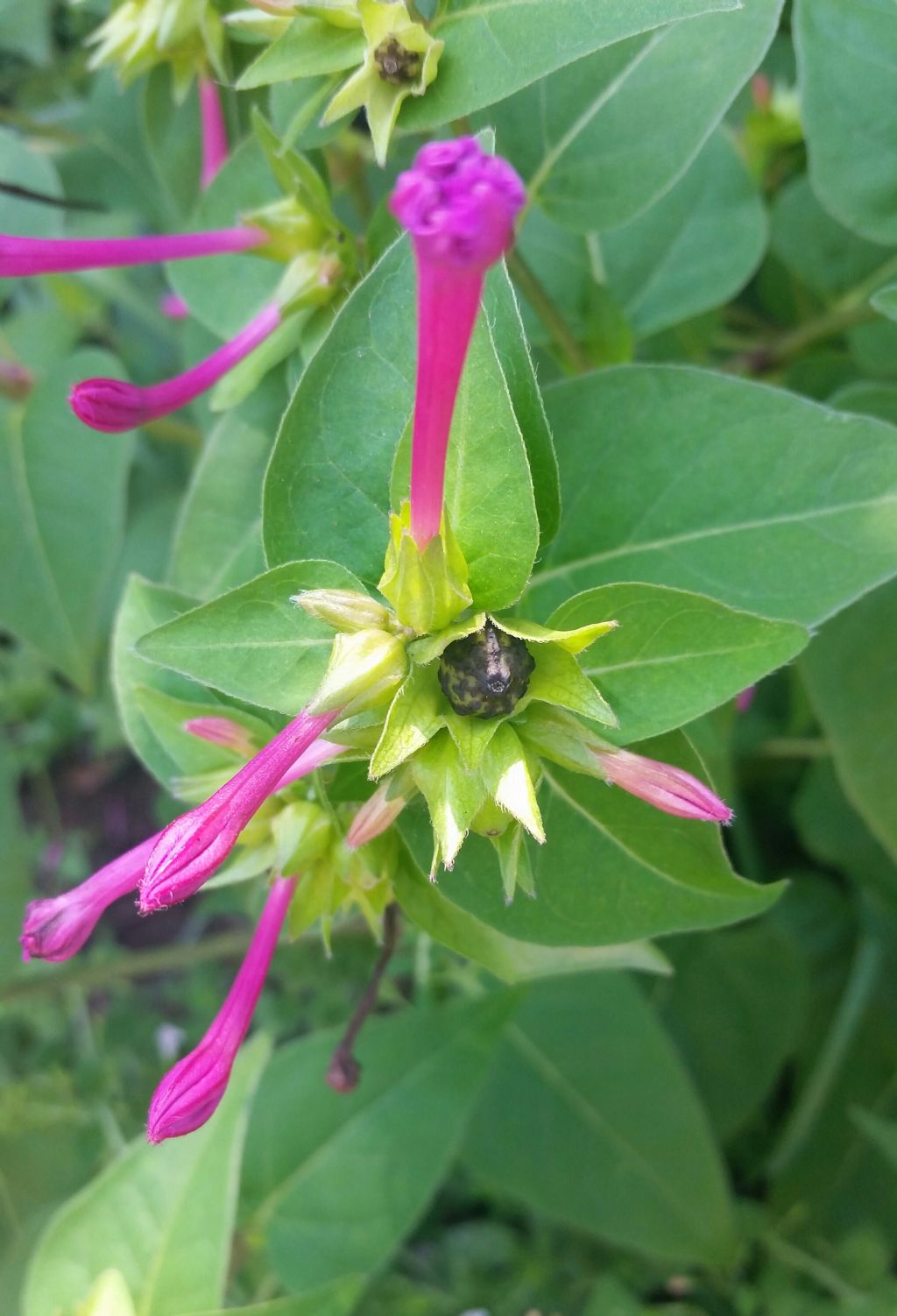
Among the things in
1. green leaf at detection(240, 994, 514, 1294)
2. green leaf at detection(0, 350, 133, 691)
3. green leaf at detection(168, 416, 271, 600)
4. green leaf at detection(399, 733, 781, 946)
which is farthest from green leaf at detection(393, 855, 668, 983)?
green leaf at detection(0, 350, 133, 691)

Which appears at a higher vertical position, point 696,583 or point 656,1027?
point 696,583

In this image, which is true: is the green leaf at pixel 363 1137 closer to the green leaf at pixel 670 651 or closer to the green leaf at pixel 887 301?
the green leaf at pixel 670 651

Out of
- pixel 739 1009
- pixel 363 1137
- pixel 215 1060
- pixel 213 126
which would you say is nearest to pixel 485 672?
pixel 215 1060

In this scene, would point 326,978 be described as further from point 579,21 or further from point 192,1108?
point 579,21

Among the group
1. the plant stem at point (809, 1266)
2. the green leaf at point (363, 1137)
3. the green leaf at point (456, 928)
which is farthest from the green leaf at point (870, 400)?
the plant stem at point (809, 1266)

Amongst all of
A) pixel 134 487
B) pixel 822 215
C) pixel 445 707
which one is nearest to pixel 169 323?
pixel 134 487
